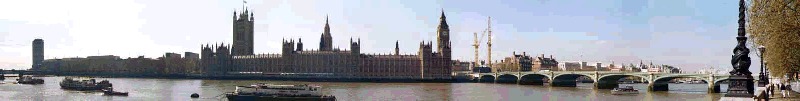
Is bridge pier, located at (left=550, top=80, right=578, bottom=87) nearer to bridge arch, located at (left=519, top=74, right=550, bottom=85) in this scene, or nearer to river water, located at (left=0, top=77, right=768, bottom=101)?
bridge arch, located at (left=519, top=74, right=550, bottom=85)

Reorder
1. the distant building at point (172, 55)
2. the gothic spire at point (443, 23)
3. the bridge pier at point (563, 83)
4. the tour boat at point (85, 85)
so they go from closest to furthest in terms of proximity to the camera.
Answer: the tour boat at point (85, 85)
the bridge pier at point (563, 83)
the gothic spire at point (443, 23)
the distant building at point (172, 55)

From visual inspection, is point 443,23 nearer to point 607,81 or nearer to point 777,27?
point 607,81

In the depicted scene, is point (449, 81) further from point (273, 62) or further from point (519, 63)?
point (519, 63)

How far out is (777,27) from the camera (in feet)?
73.4

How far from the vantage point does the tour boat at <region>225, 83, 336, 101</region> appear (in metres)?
54.9

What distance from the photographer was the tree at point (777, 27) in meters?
21.6

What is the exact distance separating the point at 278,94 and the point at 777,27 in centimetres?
3891

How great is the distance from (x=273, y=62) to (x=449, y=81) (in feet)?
116

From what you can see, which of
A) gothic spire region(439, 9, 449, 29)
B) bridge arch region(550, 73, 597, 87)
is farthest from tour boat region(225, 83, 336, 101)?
gothic spire region(439, 9, 449, 29)

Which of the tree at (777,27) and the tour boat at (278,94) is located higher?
the tree at (777,27)

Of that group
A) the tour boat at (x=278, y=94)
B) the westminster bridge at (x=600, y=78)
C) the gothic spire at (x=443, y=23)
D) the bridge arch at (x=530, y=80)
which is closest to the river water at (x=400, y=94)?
the westminster bridge at (x=600, y=78)

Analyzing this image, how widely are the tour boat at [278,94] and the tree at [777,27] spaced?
34.3 meters

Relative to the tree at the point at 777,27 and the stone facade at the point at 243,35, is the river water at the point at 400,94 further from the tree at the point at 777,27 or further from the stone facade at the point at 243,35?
the stone facade at the point at 243,35

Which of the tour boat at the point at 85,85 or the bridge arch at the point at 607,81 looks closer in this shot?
the tour boat at the point at 85,85
